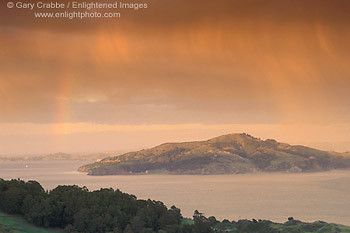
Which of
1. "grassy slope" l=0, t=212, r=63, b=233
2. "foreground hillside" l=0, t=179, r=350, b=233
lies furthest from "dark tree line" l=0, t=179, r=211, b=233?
"grassy slope" l=0, t=212, r=63, b=233

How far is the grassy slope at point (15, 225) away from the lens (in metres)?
46.9

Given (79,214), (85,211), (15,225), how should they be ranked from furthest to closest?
(85,211)
(79,214)
(15,225)

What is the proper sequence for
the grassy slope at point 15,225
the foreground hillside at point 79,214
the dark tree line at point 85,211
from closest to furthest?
the grassy slope at point 15,225
the foreground hillside at point 79,214
the dark tree line at point 85,211

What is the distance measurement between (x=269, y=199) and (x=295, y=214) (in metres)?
43.4

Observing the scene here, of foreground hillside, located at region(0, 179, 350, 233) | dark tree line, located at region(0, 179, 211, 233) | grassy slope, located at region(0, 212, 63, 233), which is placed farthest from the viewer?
dark tree line, located at region(0, 179, 211, 233)

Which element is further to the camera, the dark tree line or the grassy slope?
the dark tree line

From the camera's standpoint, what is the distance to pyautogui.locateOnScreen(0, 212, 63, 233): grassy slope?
154 feet

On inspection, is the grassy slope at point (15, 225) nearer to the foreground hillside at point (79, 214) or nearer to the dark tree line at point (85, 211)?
the foreground hillside at point (79, 214)

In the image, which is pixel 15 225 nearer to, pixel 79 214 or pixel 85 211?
pixel 79 214

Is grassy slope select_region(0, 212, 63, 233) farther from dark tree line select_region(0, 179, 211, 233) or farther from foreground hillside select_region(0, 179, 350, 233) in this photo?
dark tree line select_region(0, 179, 211, 233)

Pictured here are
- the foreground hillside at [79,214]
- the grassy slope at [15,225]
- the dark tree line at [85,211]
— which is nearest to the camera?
the grassy slope at [15,225]

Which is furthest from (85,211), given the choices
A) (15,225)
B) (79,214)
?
(15,225)

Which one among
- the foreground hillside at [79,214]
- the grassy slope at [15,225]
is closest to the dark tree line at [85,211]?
the foreground hillside at [79,214]

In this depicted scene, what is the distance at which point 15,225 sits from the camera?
49188 millimetres
